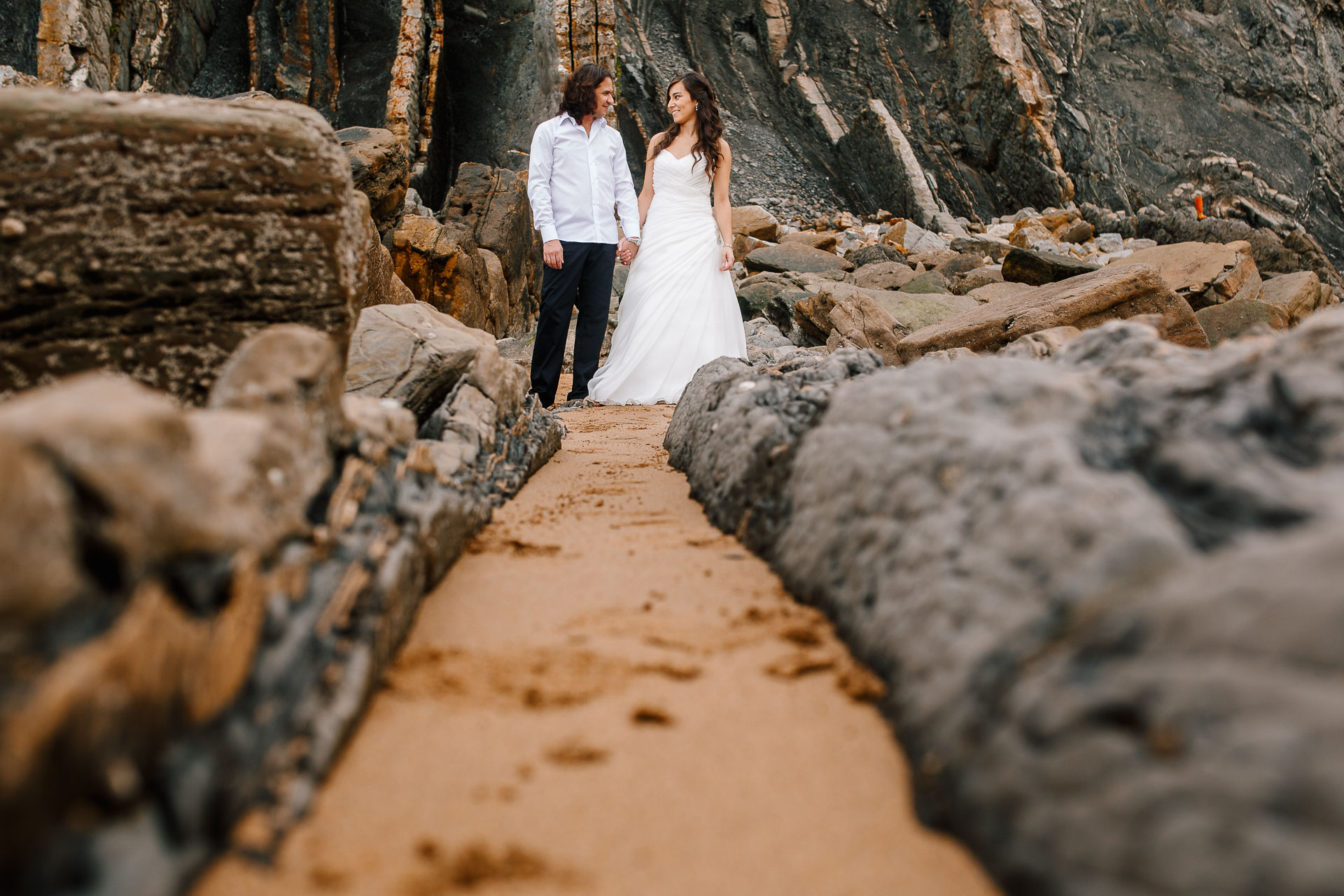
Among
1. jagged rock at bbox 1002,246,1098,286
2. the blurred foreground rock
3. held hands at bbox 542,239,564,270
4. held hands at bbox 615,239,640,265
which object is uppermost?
jagged rock at bbox 1002,246,1098,286

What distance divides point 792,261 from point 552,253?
6006mm

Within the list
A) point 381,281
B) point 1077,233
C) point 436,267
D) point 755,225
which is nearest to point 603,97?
point 381,281

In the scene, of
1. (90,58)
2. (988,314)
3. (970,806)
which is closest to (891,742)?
(970,806)

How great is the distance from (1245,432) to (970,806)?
2.29 feet

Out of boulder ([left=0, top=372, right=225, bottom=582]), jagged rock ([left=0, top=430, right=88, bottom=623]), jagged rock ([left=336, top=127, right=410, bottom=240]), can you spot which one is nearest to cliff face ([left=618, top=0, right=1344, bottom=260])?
jagged rock ([left=336, top=127, right=410, bottom=240])

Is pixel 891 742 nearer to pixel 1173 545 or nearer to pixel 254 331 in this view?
pixel 1173 545

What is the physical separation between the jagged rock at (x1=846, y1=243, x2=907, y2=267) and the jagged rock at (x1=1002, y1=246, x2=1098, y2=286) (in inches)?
133

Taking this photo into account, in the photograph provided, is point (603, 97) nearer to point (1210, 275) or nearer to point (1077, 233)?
point (1210, 275)

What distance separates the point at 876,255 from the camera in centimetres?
1134

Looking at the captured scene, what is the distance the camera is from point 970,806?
89cm

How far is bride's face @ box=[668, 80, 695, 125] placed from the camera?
5293 millimetres

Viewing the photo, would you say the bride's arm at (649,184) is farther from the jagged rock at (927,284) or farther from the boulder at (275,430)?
the boulder at (275,430)

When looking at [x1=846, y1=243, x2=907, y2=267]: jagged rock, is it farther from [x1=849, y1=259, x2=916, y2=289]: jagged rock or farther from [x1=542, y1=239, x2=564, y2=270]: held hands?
[x1=542, y1=239, x2=564, y2=270]: held hands

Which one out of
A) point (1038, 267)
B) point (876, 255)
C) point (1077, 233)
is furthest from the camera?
point (1077, 233)
